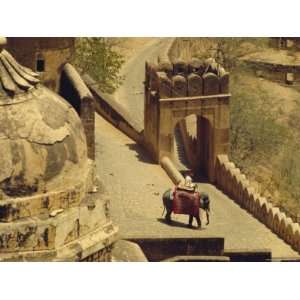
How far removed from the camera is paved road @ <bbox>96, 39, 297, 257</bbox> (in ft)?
96.8

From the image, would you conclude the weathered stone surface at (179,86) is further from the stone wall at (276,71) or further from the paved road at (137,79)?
the stone wall at (276,71)

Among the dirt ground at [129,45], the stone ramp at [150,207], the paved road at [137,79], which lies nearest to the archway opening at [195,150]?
the stone ramp at [150,207]

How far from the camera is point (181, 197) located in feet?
96.4

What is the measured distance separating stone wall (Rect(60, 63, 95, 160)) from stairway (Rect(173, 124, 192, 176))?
4.37 metres

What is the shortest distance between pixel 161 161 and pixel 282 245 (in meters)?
5.66

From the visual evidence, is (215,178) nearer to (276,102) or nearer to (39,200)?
(276,102)

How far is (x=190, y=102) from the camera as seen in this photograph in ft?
114

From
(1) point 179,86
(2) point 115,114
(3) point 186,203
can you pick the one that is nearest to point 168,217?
(3) point 186,203

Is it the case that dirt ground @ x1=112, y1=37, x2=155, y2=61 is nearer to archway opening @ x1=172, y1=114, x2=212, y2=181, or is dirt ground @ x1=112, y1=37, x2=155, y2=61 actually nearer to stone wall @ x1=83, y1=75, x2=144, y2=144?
stone wall @ x1=83, y1=75, x2=144, y2=144

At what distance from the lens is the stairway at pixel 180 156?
118 ft

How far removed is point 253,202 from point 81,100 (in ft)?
15.7

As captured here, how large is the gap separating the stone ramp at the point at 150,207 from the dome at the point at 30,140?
25.2ft

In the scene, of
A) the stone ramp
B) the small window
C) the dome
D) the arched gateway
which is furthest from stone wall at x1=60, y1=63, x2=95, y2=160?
the dome

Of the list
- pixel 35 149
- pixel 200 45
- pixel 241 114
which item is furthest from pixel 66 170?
pixel 200 45
